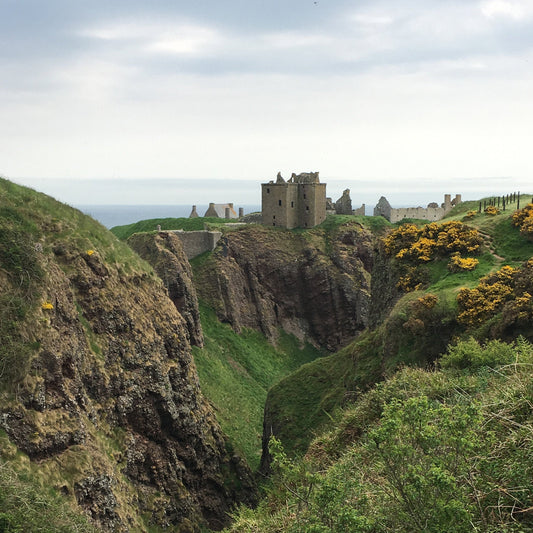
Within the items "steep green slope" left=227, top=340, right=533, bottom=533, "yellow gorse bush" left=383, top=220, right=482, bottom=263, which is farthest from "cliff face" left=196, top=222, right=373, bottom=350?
"steep green slope" left=227, top=340, right=533, bottom=533

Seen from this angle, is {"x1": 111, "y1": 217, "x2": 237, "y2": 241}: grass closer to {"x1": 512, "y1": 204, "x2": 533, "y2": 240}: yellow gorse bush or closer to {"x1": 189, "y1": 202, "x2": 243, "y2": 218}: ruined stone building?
{"x1": 189, "y1": 202, "x2": 243, "y2": 218}: ruined stone building

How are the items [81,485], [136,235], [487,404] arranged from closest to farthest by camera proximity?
1. [487,404]
2. [81,485]
3. [136,235]

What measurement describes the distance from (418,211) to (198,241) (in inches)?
1519

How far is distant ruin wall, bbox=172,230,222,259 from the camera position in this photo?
230 feet

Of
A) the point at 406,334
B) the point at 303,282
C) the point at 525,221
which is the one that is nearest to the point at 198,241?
the point at 303,282

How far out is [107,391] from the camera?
24.6m

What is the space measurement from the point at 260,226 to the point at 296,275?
27.6ft

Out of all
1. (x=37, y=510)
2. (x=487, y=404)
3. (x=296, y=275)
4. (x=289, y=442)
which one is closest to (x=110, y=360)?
(x=37, y=510)

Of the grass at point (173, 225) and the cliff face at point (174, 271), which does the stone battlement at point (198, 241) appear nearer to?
the grass at point (173, 225)

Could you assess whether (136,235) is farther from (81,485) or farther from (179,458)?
(81,485)

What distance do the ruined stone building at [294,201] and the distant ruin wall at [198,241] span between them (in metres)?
9.85

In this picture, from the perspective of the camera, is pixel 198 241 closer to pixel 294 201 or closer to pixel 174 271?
pixel 174 271

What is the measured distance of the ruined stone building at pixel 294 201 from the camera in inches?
3024

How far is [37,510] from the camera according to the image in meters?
13.8
